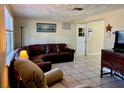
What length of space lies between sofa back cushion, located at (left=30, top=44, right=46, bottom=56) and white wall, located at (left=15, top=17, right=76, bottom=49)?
51 cm

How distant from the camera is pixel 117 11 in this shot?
15.0 ft

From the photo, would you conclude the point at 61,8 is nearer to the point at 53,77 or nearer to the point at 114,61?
the point at 114,61

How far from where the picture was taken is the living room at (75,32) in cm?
413

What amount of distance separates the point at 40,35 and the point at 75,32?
2.00 meters

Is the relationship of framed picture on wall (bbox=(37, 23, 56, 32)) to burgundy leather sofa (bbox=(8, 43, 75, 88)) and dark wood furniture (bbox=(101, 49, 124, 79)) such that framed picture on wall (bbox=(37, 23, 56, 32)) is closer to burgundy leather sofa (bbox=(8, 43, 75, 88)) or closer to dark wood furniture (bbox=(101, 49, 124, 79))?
burgundy leather sofa (bbox=(8, 43, 75, 88))

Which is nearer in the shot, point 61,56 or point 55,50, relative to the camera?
point 61,56

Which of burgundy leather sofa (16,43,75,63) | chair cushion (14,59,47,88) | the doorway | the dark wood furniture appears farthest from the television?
the doorway

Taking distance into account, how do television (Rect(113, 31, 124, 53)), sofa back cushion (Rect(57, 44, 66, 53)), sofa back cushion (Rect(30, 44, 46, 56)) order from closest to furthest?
television (Rect(113, 31, 124, 53)) < sofa back cushion (Rect(30, 44, 46, 56)) < sofa back cushion (Rect(57, 44, 66, 53))

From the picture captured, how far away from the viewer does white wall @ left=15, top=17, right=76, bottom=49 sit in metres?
6.74

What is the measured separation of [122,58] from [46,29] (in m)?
4.51

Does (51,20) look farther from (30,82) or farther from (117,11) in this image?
(30,82)

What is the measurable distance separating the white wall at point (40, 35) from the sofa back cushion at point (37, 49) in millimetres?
511

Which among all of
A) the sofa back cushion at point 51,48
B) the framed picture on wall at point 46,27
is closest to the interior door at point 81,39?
the framed picture on wall at point 46,27
